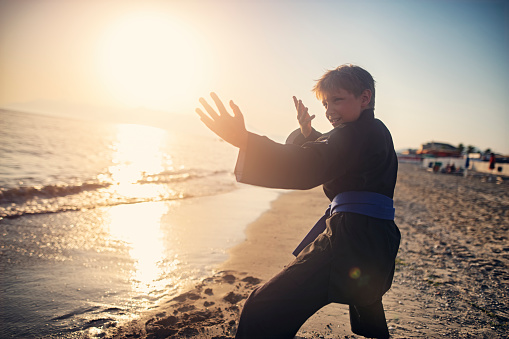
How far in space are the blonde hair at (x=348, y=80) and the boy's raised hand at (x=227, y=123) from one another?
26.2 inches

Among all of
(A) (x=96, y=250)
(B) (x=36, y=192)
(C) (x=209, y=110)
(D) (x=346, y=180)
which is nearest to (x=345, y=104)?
(D) (x=346, y=180)

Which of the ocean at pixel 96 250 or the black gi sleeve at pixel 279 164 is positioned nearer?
the black gi sleeve at pixel 279 164

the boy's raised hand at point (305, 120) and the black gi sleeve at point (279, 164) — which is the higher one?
the boy's raised hand at point (305, 120)

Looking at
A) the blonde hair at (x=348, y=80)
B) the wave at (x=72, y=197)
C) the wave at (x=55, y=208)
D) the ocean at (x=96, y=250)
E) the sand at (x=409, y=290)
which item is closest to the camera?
the blonde hair at (x=348, y=80)

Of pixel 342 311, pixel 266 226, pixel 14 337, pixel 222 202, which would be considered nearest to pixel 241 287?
pixel 342 311

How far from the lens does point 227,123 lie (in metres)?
1.54

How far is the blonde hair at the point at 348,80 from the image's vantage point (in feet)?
6.14

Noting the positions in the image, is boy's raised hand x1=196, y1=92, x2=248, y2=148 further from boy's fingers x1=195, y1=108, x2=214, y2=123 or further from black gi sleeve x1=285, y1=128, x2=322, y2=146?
black gi sleeve x1=285, y1=128, x2=322, y2=146

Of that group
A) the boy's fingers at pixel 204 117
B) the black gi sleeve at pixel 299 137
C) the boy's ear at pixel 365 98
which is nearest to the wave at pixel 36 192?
the black gi sleeve at pixel 299 137

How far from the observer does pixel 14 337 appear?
9.87 ft

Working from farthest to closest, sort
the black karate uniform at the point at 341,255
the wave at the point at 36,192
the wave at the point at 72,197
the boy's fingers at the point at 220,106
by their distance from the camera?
1. the wave at the point at 36,192
2. the wave at the point at 72,197
3. the black karate uniform at the point at 341,255
4. the boy's fingers at the point at 220,106

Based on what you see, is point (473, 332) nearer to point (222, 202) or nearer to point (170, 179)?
point (222, 202)

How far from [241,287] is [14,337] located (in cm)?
253

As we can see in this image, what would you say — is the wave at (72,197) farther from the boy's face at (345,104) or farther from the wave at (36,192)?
the boy's face at (345,104)
